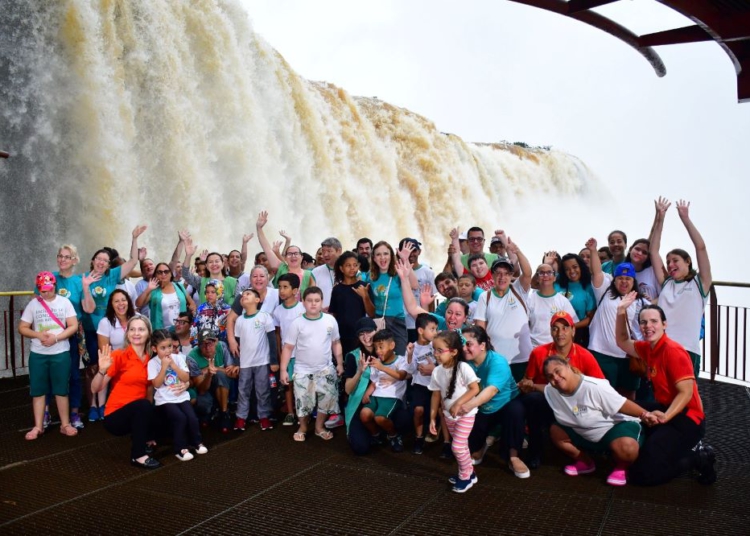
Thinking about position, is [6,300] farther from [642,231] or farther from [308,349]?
[642,231]

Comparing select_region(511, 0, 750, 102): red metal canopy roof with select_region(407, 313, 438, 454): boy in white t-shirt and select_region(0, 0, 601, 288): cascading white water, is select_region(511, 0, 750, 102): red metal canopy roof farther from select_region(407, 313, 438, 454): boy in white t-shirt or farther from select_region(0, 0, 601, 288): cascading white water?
select_region(0, 0, 601, 288): cascading white water

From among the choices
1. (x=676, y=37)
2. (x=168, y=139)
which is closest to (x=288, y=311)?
(x=676, y=37)

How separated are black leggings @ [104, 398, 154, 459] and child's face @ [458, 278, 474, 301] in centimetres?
287

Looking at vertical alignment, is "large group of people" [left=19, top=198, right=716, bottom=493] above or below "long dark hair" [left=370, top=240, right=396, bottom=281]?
below

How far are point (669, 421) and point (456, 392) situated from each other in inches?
58.2

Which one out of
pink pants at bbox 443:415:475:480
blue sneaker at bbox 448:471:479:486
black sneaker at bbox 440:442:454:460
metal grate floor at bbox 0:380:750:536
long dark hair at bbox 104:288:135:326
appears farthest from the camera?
long dark hair at bbox 104:288:135:326

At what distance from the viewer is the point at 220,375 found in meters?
6.21

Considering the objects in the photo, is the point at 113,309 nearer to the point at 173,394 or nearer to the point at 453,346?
the point at 173,394

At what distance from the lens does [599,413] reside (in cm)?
451

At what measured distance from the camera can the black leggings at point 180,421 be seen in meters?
5.20

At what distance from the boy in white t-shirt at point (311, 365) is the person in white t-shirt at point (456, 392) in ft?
4.37

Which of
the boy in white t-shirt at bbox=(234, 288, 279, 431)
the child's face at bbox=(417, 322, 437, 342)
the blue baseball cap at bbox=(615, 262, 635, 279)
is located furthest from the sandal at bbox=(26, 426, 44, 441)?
the blue baseball cap at bbox=(615, 262, 635, 279)

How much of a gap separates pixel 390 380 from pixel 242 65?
13188 millimetres

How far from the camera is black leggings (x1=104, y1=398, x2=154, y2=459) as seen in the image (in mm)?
5062
